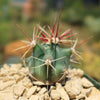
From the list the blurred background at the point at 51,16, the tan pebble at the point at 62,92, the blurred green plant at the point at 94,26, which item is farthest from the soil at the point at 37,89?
the blurred green plant at the point at 94,26

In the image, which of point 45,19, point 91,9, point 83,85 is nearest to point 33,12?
point 45,19

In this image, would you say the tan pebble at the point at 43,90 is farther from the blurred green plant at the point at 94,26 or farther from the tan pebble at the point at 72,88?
the blurred green plant at the point at 94,26

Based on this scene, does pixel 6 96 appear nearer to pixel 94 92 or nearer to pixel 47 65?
pixel 47 65

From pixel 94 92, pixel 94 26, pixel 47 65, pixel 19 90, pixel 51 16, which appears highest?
pixel 51 16

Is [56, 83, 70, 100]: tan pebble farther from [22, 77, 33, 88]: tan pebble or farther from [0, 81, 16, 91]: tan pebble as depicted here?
[0, 81, 16, 91]: tan pebble

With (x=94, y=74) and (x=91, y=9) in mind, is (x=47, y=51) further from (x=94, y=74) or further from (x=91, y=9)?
(x=91, y=9)

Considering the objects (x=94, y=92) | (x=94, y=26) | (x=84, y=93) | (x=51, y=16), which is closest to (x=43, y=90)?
(x=84, y=93)

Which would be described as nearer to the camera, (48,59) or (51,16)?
(48,59)
